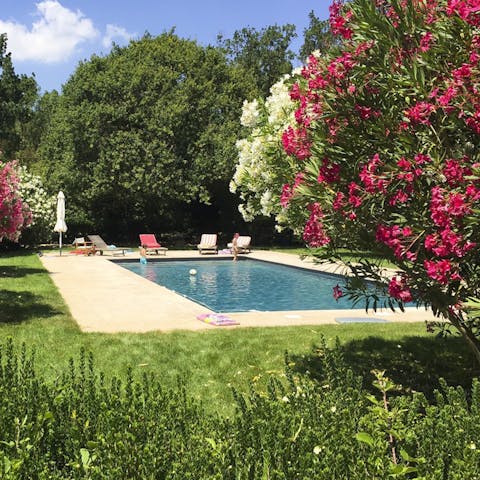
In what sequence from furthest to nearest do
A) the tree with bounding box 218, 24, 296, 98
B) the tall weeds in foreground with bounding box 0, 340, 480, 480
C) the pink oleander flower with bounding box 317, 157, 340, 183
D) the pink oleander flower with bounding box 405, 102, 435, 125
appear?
1. the tree with bounding box 218, 24, 296, 98
2. the pink oleander flower with bounding box 317, 157, 340, 183
3. the pink oleander flower with bounding box 405, 102, 435, 125
4. the tall weeds in foreground with bounding box 0, 340, 480, 480

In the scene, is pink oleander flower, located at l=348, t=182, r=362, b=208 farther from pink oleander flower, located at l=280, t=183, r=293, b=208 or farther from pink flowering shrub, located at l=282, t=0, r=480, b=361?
pink oleander flower, located at l=280, t=183, r=293, b=208

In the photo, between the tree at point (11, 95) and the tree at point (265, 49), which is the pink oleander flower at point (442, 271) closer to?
the tree at point (11, 95)

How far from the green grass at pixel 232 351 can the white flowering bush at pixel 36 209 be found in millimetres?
17102

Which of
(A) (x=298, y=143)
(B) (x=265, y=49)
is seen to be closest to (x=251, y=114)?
(A) (x=298, y=143)

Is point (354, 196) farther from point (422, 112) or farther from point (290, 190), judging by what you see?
point (290, 190)

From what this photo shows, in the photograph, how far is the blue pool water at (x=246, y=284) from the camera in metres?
Result: 15.5

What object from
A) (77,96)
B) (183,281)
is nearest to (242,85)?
(77,96)

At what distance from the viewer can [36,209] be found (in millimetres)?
26312

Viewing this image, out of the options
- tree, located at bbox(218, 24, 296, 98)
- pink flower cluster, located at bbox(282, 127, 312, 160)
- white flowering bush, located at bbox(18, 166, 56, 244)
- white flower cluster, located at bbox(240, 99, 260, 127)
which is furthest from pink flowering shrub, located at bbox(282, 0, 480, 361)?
tree, located at bbox(218, 24, 296, 98)

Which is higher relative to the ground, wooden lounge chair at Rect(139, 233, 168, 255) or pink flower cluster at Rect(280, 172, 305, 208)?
pink flower cluster at Rect(280, 172, 305, 208)

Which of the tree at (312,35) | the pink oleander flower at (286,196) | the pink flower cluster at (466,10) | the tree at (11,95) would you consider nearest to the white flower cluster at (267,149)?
the pink oleander flower at (286,196)

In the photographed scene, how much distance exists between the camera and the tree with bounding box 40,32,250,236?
29594 millimetres

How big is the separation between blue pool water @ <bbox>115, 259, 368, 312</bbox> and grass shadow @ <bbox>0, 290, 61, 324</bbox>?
3.73 metres

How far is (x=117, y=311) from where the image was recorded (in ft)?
35.5
